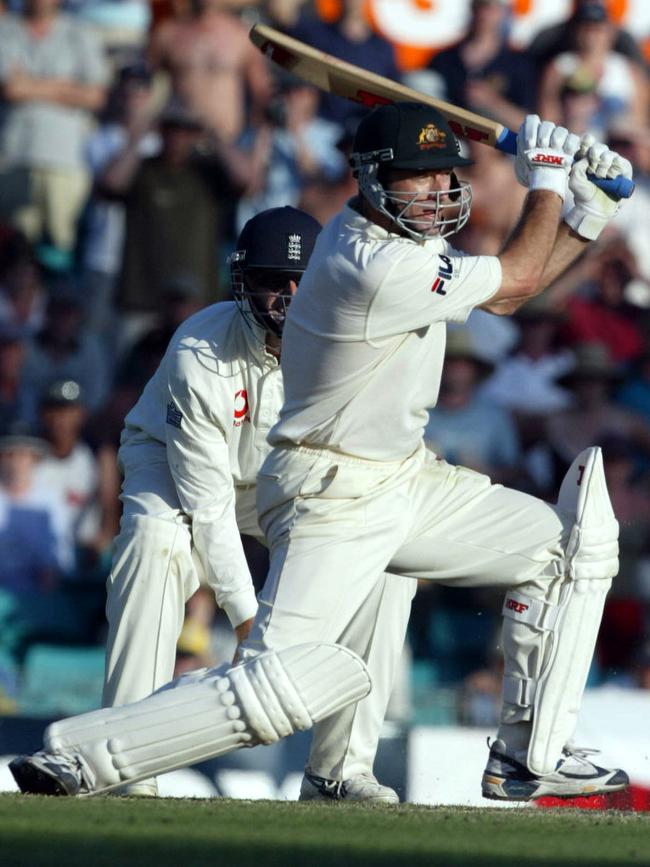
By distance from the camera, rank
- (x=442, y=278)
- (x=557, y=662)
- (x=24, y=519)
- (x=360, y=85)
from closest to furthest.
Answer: (x=442, y=278), (x=557, y=662), (x=360, y=85), (x=24, y=519)

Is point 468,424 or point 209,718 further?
point 468,424

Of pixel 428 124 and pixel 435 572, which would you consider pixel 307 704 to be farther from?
pixel 428 124

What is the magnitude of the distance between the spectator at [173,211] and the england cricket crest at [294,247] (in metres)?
3.23

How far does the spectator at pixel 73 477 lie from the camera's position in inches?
299

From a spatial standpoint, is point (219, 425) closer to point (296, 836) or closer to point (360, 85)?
point (360, 85)

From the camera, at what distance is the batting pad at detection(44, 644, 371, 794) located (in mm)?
3885

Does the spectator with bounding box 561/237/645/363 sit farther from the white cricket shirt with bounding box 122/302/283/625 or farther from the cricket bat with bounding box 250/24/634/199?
the white cricket shirt with bounding box 122/302/283/625

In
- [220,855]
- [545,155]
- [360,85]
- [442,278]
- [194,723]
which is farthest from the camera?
[360,85]

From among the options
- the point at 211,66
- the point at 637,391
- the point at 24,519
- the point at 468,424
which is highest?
the point at 211,66

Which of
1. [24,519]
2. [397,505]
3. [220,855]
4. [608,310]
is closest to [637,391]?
[608,310]

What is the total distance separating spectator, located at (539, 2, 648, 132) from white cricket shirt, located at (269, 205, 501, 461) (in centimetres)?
437

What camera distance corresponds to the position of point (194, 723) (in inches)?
153

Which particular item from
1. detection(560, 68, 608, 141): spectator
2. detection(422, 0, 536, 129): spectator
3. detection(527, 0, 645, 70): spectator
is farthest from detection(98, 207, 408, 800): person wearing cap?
detection(527, 0, 645, 70): spectator

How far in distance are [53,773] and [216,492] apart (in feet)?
3.61
